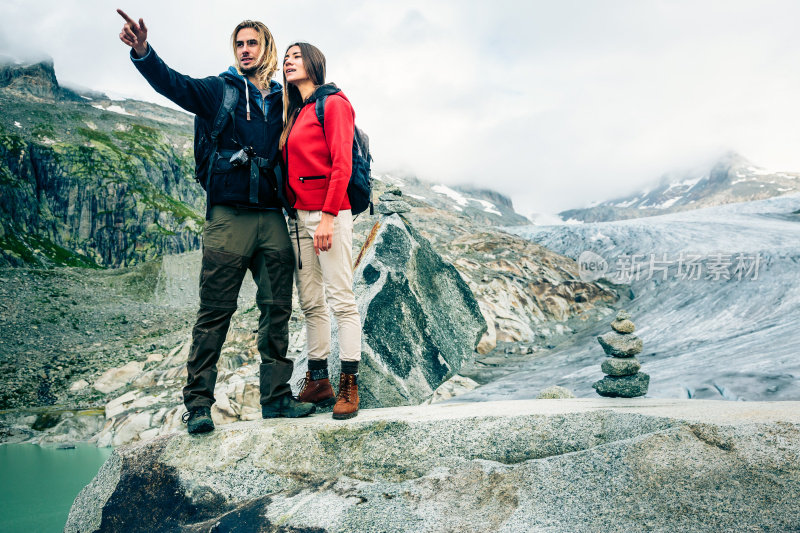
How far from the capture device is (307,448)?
410 centimetres

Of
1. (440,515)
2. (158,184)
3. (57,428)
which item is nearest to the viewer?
(440,515)

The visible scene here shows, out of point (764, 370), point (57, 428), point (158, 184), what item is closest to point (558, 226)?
point (764, 370)

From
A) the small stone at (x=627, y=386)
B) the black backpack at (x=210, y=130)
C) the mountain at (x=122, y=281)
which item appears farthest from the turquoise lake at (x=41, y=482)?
the small stone at (x=627, y=386)

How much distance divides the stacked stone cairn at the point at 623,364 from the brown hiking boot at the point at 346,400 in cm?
730

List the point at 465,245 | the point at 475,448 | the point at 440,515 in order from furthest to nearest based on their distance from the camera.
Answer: the point at 465,245 < the point at 475,448 < the point at 440,515

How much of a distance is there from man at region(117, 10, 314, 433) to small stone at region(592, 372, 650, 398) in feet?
25.8

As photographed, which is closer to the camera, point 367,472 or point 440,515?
point 440,515

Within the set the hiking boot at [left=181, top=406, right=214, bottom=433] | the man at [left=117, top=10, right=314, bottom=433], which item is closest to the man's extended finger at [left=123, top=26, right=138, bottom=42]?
the man at [left=117, top=10, right=314, bottom=433]

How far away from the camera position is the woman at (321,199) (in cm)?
441

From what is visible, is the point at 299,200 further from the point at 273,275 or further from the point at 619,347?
the point at 619,347

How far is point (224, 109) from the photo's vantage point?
14.6 ft

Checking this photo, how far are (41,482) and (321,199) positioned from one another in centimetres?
1416

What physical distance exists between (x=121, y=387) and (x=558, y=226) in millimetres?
30154

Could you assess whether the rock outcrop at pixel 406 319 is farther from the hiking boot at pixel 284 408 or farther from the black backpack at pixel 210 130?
the black backpack at pixel 210 130
